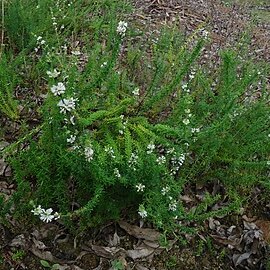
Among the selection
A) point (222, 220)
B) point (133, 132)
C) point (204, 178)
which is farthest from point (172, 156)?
point (222, 220)

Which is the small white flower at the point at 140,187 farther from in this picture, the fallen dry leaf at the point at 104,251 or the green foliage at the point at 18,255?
the green foliage at the point at 18,255

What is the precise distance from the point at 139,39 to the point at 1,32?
1.40 metres

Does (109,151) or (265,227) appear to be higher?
(109,151)

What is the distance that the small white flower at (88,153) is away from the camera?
7.63ft

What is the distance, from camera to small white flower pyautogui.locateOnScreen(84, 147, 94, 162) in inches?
91.5

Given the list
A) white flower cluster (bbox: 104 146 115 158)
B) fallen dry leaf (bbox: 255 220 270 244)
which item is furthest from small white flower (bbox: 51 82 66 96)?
fallen dry leaf (bbox: 255 220 270 244)

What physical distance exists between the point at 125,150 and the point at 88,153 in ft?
1.08

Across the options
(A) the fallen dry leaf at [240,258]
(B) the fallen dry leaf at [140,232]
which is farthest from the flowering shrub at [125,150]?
(A) the fallen dry leaf at [240,258]

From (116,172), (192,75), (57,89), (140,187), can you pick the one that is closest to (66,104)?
(57,89)

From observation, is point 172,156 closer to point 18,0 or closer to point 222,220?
point 222,220

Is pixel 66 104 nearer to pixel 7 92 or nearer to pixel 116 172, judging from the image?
pixel 116 172

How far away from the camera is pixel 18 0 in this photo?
3.89 meters

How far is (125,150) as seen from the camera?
261cm

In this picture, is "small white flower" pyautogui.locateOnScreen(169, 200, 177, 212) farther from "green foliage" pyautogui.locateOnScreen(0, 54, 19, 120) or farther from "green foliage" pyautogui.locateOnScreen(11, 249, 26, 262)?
"green foliage" pyautogui.locateOnScreen(0, 54, 19, 120)
